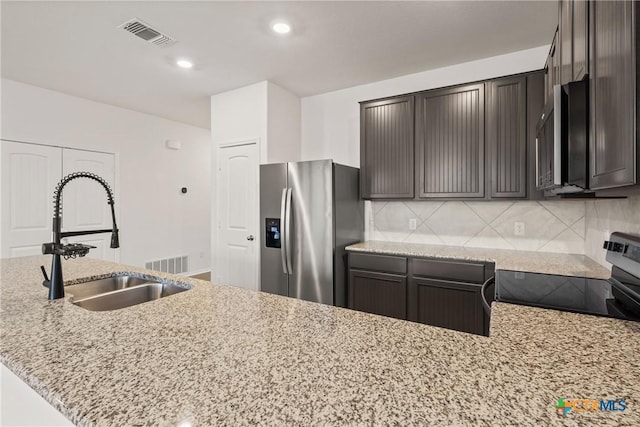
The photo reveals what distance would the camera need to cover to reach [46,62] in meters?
3.09

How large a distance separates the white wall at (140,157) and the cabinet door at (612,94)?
5.06m

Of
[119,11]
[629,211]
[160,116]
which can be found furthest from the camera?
[160,116]

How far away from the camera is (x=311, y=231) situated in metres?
3.01

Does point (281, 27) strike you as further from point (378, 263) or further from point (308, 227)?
point (378, 263)

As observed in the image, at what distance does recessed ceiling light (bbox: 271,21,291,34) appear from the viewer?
245 centimetres

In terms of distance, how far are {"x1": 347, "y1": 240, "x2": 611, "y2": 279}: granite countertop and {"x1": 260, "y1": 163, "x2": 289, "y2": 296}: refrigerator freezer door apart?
772 mm

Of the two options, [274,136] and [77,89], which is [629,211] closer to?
[274,136]

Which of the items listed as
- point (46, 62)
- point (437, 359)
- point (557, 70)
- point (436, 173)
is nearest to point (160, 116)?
point (46, 62)

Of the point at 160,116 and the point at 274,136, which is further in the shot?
the point at 160,116

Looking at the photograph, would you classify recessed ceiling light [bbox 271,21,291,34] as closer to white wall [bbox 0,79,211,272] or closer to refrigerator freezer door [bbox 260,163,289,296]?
refrigerator freezer door [bbox 260,163,289,296]

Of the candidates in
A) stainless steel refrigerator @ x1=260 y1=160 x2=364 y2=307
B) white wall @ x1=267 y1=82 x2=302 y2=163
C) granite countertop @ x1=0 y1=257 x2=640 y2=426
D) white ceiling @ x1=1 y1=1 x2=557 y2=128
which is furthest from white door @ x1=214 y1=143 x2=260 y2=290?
granite countertop @ x1=0 y1=257 x2=640 y2=426

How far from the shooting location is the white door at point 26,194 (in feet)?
11.5

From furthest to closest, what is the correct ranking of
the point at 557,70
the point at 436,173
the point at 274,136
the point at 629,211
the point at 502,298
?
the point at 274,136 < the point at 436,173 < the point at 557,70 < the point at 629,211 < the point at 502,298

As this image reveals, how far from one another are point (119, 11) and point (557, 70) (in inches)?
115
